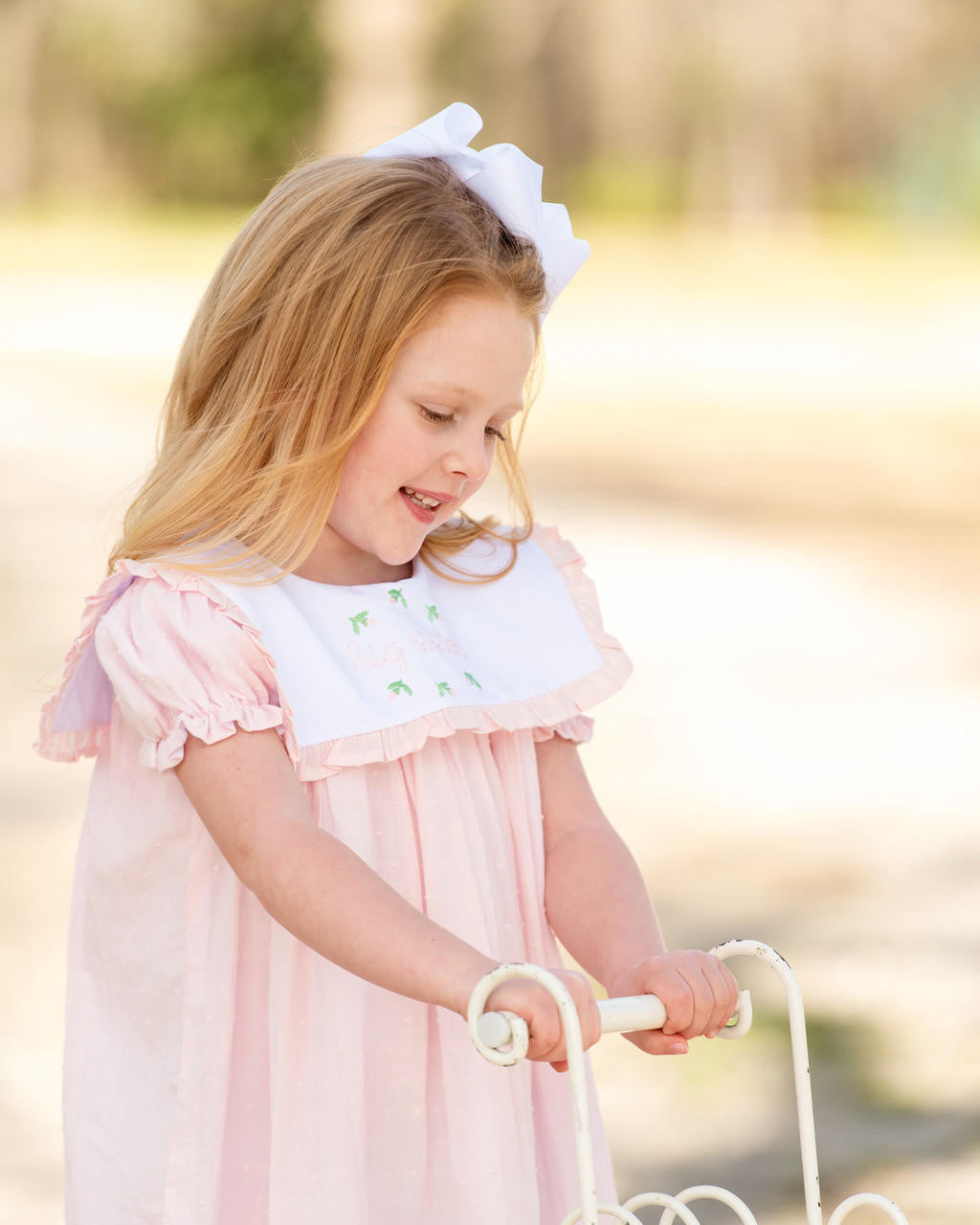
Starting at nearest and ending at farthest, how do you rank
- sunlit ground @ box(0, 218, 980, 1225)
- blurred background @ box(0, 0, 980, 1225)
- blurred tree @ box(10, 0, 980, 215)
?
sunlit ground @ box(0, 218, 980, 1225), blurred background @ box(0, 0, 980, 1225), blurred tree @ box(10, 0, 980, 215)

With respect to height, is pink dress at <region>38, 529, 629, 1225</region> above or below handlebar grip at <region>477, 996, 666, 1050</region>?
above

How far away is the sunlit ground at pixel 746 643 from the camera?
3031 mm

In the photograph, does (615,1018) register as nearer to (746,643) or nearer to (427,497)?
(427,497)

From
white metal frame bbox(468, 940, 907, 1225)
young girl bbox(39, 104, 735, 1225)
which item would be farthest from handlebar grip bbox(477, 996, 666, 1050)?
young girl bbox(39, 104, 735, 1225)

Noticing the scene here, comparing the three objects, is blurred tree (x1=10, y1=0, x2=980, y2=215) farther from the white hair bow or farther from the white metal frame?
the white metal frame

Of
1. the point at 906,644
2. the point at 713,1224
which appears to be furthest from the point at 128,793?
the point at 906,644

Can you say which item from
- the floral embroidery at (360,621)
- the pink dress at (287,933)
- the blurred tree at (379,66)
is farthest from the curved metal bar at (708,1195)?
the blurred tree at (379,66)

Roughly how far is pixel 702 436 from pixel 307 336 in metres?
9.18

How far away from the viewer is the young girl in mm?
1488

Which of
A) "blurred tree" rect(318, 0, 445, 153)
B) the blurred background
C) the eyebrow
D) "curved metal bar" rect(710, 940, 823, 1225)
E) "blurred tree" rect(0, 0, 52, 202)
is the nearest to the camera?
"curved metal bar" rect(710, 940, 823, 1225)

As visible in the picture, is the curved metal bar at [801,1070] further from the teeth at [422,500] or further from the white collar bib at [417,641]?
the teeth at [422,500]

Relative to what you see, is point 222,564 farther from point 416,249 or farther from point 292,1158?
point 292,1158

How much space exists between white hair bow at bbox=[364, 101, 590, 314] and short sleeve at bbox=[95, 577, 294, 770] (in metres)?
0.46

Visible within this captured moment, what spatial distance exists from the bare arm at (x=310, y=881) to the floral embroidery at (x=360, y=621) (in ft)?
0.58
